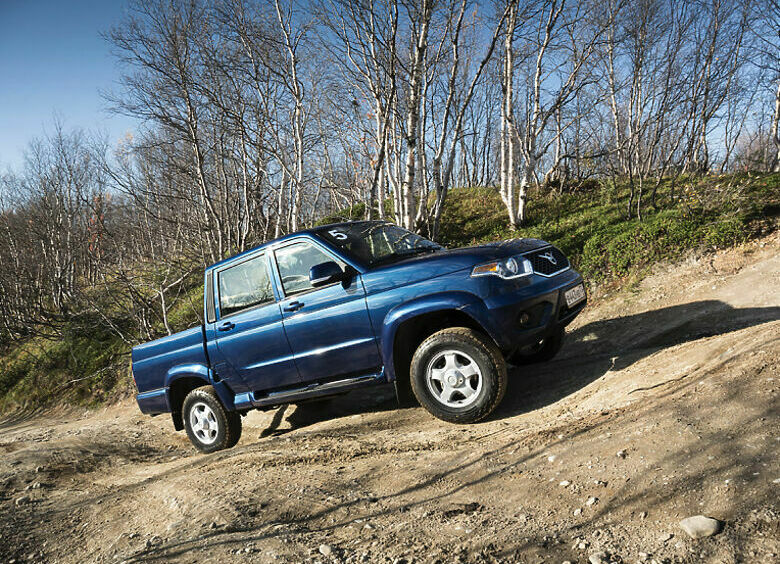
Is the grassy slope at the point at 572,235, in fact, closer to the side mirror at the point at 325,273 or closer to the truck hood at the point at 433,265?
the truck hood at the point at 433,265

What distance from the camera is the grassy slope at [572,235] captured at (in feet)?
29.0

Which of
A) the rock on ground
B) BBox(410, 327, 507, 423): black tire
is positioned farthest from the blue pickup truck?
the rock on ground

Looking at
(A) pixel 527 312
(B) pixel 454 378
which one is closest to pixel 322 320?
(B) pixel 454 378

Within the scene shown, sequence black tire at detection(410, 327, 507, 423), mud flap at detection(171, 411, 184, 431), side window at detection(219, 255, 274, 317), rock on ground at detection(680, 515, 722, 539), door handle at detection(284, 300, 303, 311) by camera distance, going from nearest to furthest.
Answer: rock on ground at detection(680, 515, 722, 539), black tire at detection(410, 327, 507, 423), door handle at detection(284, 300, 303, 311), side window at detection(219, 255, 274, 317), mud flap at detection(171, 411, 184, 431)

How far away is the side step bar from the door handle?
2.59ft

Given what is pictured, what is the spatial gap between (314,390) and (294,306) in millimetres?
868

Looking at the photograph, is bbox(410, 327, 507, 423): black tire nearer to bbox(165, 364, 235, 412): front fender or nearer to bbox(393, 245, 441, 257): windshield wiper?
bbox(393, 245, 441, 257): windshield wiper

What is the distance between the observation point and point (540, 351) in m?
5.70

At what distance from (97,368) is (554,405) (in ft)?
41.8

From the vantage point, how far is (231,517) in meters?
3.25

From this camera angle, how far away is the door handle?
471 centimetres

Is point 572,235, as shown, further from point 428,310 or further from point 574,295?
point 428,310

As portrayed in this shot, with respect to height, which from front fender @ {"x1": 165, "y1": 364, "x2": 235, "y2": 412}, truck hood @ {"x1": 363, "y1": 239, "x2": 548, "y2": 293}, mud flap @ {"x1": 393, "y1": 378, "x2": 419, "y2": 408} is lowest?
mud flap @ {"x1": 393, "y1": 378, "x2": 419, "y2": 408}

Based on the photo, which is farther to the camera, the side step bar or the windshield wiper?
the windshield wiper
